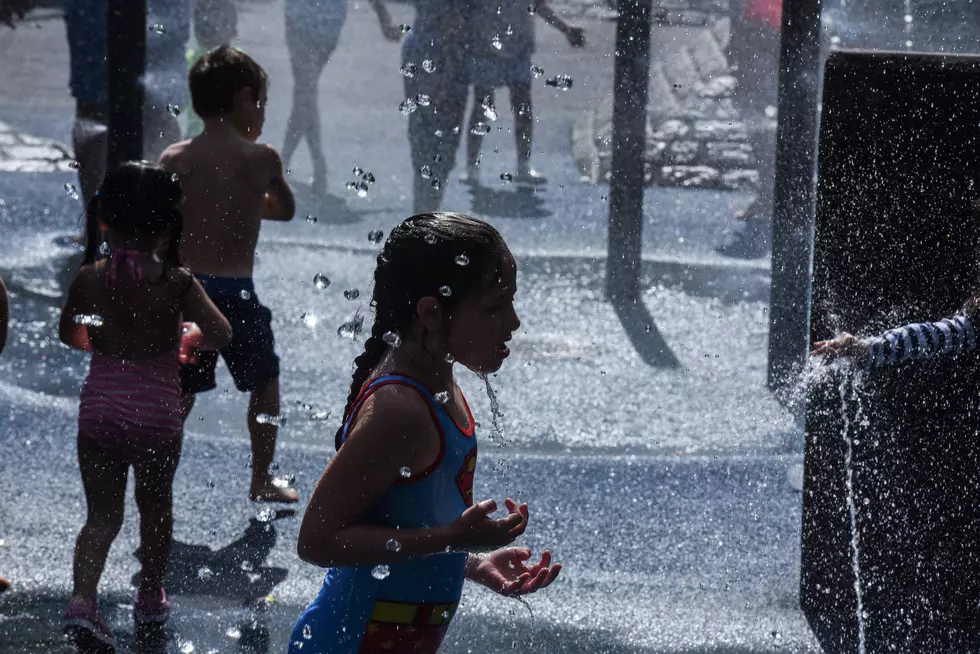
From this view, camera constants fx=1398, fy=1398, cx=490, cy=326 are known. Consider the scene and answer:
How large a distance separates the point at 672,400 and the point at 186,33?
3.59m

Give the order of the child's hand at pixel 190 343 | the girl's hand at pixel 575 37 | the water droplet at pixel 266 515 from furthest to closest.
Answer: the girl's hand at pixel 575 37, the water droplet at pixel 266 515, the child's hand at pixel 190 343

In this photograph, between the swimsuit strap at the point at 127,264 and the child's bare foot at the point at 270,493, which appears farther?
the child's bare foot at the point at 270,493

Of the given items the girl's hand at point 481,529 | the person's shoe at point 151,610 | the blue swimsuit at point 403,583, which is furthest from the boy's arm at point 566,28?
the girl's hand at point 481,529

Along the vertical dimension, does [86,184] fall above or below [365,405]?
below

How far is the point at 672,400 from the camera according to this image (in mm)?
5770

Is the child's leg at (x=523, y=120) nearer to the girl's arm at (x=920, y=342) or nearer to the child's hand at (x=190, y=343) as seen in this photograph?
the child's hand at (x=190, y=343)

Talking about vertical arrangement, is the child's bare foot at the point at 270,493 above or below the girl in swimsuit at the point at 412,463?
below

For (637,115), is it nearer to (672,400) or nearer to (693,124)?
(672,400)

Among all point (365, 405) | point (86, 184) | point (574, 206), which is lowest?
point (574, 206)

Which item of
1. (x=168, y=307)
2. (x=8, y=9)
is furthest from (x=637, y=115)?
(x=8, y=9)

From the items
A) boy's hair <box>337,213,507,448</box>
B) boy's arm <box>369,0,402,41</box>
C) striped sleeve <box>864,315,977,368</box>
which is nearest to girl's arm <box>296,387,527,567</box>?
boy's hair <box>337,213,507,448</box>

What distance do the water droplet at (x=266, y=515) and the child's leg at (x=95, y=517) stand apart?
2.78 ft

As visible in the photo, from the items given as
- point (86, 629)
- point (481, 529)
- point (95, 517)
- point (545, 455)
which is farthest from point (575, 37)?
point (481, 529)

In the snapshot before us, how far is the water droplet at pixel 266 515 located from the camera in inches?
169
